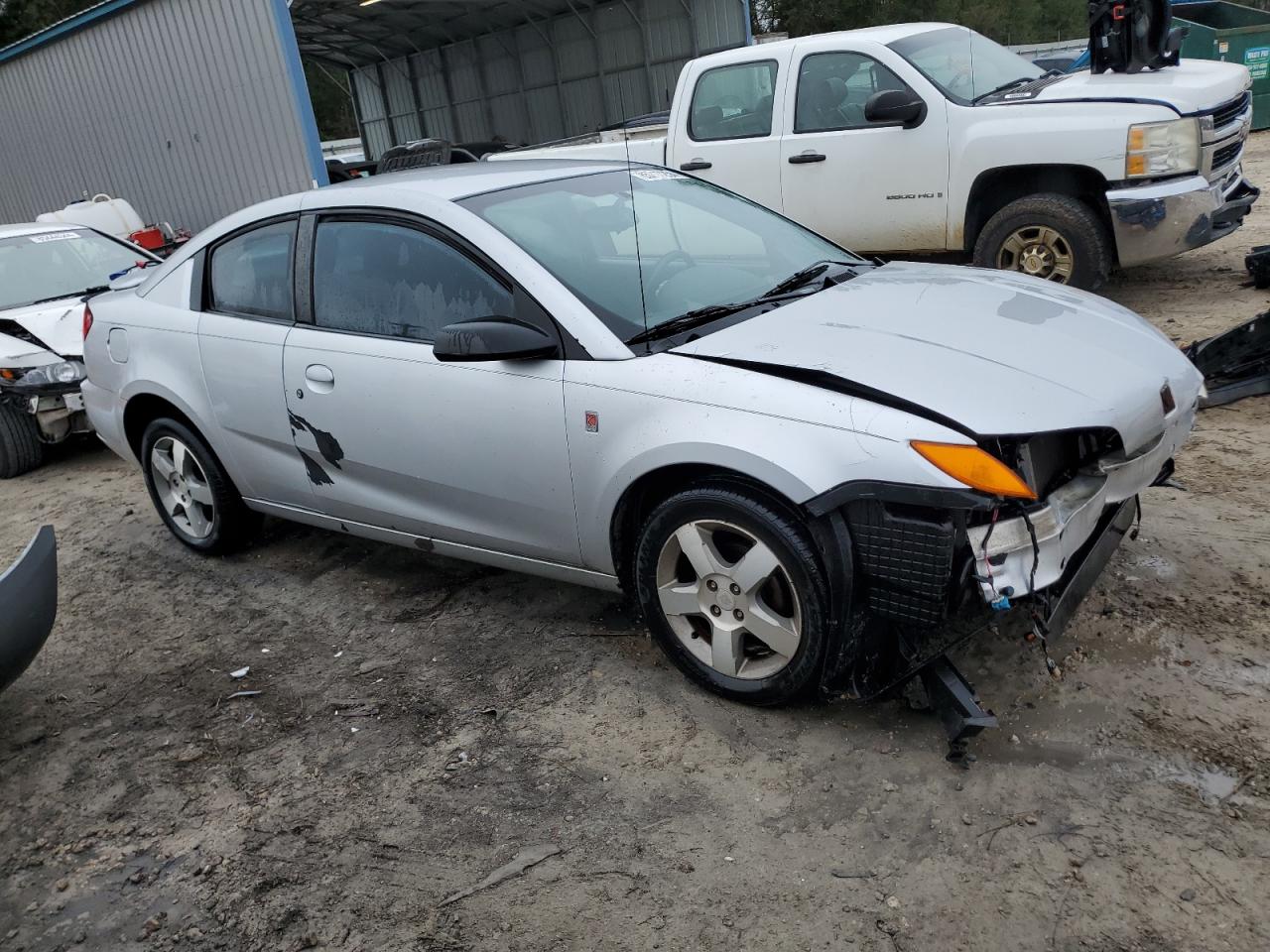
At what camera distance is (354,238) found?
3998 mm

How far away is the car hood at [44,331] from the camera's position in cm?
691

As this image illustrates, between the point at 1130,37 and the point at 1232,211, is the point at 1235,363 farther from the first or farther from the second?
the point at 1130,37

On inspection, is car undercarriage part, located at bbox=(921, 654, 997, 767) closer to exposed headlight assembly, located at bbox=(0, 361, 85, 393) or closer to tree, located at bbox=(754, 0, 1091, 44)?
exposed headlight assembly, located at bbox=(0, 361, 85, 393)

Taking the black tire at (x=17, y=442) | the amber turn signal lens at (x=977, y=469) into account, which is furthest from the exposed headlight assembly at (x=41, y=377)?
the amber turn signal lens at (x=977, y=469)

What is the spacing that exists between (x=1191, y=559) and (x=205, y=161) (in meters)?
13.1

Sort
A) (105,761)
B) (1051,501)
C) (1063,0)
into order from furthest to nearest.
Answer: (1063,0) → (105,761) → (1051,501)

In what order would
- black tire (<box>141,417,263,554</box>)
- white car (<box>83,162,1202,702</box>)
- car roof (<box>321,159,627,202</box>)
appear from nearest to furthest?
white car (<box>83,162,1202,702</box>)
car roof (<box>321,159,627,202</box>)
black tire (<box>141,417,263,554</box>)

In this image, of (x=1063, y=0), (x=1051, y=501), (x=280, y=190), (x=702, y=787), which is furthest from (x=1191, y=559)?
(x=1063, y=0)

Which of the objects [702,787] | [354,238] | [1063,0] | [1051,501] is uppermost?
[1063,0]

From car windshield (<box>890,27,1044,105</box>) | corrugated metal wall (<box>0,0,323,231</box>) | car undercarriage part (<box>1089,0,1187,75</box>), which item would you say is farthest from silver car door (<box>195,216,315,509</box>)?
corrugated metal wall (<box>0,0,323,231</box>)

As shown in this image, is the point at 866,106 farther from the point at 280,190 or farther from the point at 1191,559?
the point at 280,190

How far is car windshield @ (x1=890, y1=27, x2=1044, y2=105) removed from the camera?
22.7 ft

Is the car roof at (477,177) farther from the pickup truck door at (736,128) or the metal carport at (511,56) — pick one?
the metal carport at (511,56)

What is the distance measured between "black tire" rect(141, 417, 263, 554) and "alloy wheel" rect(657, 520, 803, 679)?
2.47 m
